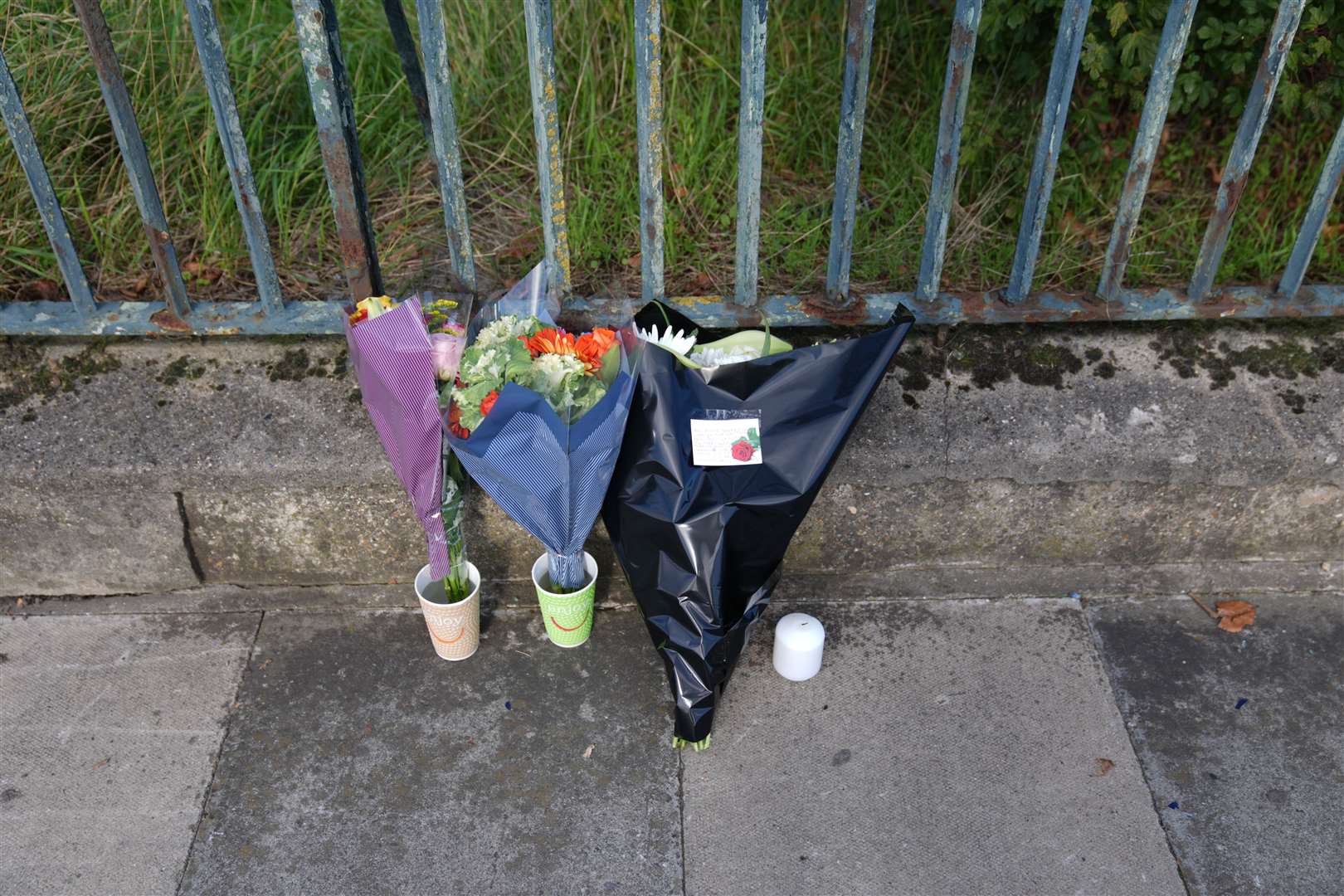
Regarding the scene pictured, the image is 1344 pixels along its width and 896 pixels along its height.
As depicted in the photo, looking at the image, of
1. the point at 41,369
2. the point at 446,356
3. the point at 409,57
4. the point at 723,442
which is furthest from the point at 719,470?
the point at 41,369

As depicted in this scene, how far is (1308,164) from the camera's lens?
2.84 metres

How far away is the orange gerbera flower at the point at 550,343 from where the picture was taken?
6.83 feet

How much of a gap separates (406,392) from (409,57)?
2.73 ft

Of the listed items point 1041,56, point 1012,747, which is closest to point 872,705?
point 1012,747

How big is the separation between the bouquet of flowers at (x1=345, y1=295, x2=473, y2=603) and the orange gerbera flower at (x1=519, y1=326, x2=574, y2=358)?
0.15 meters

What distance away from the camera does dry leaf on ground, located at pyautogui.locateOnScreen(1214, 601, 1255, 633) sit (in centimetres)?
246

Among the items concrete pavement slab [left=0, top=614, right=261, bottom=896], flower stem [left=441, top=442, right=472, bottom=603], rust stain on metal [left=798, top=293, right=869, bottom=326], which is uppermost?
rust stain on metal [left=798, top=293, right=869, bottom=326]

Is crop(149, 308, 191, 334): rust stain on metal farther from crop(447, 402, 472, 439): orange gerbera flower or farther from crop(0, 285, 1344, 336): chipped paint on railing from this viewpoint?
crop(447, 402, 472, 439): orange gerbera flower

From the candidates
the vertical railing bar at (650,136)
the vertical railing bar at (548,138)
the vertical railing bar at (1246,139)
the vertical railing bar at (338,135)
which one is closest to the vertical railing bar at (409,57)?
the vertical railing bar at (338,135)

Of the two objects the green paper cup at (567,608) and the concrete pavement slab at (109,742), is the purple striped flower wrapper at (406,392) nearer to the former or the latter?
the green paper cup at (567,608)

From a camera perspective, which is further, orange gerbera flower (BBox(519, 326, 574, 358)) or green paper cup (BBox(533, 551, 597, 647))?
green paper cup (BBox(533, 551, 597, 647))

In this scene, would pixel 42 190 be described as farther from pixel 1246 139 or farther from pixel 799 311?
pixel 1246 139

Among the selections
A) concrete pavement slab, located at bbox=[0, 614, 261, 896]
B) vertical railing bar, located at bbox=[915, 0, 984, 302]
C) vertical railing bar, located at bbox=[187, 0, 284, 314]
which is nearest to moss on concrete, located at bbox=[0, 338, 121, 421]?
vertical railing bar, located at bbox=[187, 0, 284, 314]

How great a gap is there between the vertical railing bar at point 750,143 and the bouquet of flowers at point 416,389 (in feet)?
2.08
